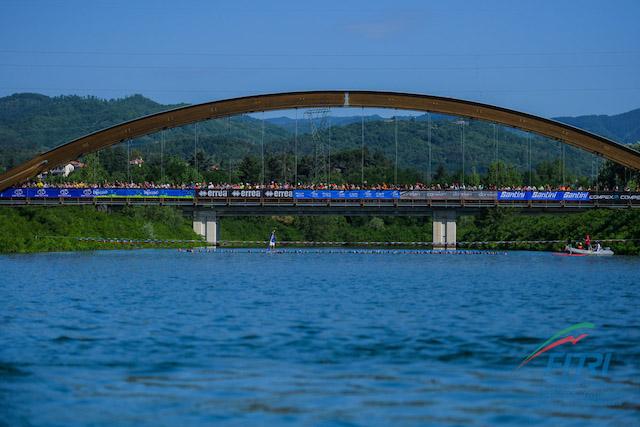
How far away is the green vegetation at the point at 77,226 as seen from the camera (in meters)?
86.2

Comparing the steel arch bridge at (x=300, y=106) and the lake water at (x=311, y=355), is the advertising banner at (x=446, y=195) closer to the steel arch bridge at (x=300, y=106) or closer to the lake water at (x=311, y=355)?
the steel arch bridge at (x=300, y=106)

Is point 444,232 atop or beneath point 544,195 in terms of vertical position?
beneath

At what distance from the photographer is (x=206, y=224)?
314 ft

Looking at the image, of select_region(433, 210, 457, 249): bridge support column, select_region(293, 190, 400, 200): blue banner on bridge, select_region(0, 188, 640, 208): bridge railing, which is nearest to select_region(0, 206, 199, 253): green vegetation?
select_region(0, 188, 640, 208): bridge railing

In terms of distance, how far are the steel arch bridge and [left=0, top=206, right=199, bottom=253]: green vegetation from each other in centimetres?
500

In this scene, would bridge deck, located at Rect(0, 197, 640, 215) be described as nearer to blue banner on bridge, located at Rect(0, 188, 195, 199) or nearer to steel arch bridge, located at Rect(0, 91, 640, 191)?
blue banner on bridge, located at Rect(0, 188, 195, 199)

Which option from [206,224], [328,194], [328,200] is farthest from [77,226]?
[328,200]

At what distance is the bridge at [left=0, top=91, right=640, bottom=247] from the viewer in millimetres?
89562

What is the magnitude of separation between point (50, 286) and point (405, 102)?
57808 millimetres

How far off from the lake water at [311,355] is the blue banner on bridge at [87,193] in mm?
44794

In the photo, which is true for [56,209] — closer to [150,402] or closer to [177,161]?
[177,161]

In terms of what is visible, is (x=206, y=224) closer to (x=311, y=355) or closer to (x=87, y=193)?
(x=87, y=193)

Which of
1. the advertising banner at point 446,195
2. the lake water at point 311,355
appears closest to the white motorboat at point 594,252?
the advertising banner at point 446,195

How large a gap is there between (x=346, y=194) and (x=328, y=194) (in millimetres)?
1559
